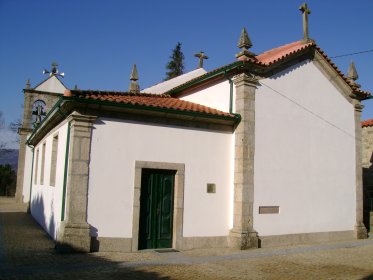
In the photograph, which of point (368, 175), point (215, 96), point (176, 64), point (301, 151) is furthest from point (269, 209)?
point (176, 64)

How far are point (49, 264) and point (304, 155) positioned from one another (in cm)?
783

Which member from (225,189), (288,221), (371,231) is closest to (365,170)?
(371,231)

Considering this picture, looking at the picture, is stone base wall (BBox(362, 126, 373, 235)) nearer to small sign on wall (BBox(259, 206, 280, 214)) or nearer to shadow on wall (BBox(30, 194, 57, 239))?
small sign on wall (BBox(259, 206, 280, 214))

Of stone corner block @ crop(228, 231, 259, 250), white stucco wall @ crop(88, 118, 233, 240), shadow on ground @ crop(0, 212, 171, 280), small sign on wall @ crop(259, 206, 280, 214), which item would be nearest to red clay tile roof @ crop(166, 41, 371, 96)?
white stucco wall @ crop(88, 118, 233, 240)

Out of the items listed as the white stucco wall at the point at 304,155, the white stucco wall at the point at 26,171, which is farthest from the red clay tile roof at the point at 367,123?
the white stucco wall at the point at 26,171

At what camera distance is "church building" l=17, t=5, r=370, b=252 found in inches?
343

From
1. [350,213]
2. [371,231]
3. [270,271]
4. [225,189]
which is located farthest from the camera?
[371,231]

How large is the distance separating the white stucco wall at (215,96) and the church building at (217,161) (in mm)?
46

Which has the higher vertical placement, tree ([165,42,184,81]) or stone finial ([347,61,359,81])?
tree ([165,42,184,81])

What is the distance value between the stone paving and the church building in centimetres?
59

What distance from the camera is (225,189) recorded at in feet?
33.8

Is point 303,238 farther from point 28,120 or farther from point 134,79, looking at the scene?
point 28,120

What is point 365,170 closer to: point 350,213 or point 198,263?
point 350,213

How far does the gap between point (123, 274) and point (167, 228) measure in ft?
9.66
